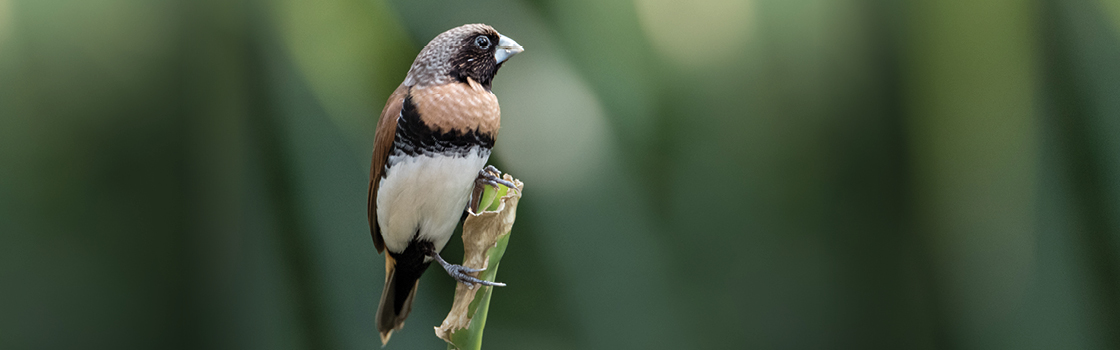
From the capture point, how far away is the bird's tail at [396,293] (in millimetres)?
687

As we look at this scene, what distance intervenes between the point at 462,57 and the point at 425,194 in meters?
0.14

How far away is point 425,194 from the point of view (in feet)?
2.02

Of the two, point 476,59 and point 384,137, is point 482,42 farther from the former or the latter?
point 384,137

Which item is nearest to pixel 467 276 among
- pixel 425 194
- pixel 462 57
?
pixel 425 194

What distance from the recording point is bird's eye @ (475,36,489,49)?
2.11 ft

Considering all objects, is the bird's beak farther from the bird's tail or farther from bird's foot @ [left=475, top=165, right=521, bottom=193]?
the bird's tail

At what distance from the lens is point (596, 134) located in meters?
0.87

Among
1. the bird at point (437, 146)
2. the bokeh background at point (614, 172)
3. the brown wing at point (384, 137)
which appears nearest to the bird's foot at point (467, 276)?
the bird at point (437, 146)

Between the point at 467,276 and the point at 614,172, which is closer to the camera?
the point at 467,276

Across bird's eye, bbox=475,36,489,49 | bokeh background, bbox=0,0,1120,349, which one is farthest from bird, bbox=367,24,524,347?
bokeh background, bbox=0,0,1120,349

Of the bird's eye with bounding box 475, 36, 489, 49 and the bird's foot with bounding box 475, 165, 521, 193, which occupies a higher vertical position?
the bird's eye with bounding box 475, 36, 489, 49

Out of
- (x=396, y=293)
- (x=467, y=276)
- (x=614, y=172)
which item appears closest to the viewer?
(x=467, y=276)

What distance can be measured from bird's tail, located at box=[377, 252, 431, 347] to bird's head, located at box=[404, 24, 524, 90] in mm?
193

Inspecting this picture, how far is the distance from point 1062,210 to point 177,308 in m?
1.16
